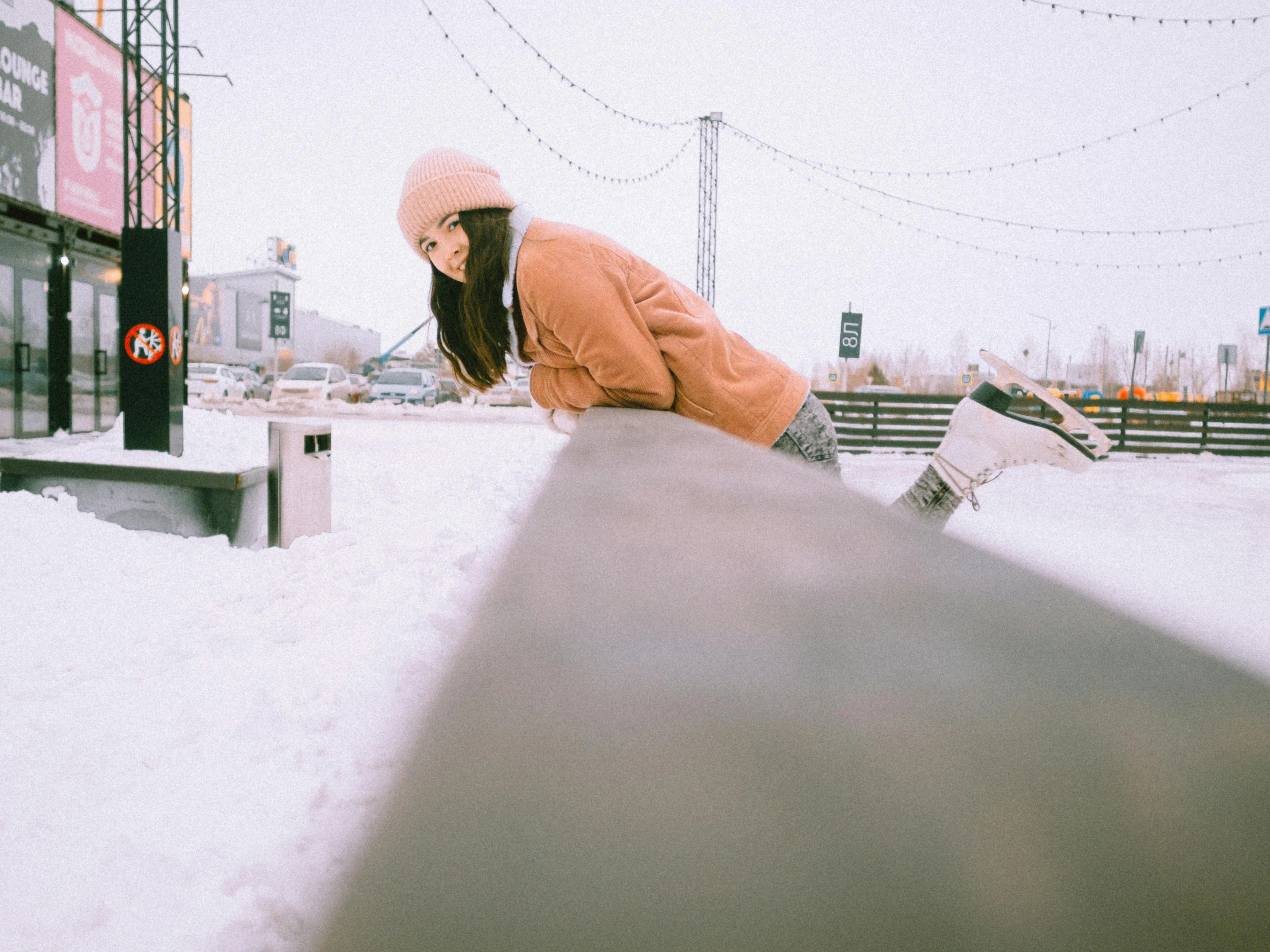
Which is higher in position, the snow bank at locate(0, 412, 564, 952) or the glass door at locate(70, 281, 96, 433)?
the glass door at locate(70, 281, 96, 433)

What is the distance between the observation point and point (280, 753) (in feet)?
7.88

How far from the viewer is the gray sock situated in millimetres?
2229

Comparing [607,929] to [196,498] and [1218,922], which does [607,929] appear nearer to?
[1218,922]

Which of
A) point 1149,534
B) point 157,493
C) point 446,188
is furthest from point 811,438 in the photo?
point 1149,534

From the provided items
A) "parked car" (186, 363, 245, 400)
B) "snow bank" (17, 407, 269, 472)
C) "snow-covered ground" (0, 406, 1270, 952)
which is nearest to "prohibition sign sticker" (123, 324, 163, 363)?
"snow bank" (17, 407, 269, 472)

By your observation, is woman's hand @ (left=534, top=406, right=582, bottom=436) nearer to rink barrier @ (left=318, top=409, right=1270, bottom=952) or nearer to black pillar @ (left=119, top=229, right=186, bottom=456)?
rink barrier @ (left=318, top=409, right=1270, bottom=952)

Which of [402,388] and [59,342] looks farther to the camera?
[402,388]

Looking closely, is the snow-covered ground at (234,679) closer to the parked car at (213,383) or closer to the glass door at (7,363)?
the glass door at (7,363)

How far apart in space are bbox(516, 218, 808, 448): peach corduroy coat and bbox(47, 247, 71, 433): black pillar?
1185cm

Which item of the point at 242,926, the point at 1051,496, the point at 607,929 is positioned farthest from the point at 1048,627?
the point at 1051,496

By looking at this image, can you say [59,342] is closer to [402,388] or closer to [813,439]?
[813,439]

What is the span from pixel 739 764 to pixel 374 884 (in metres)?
0.10

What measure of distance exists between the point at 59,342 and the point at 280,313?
105ft

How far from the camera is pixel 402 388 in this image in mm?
24062
